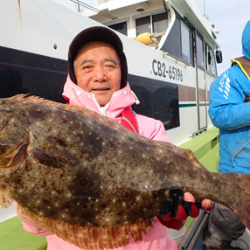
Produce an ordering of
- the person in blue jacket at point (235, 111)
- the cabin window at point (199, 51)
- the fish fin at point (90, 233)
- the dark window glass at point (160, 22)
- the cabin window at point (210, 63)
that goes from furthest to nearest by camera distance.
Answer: the cabin window at point (210, 63)
the cabin window at point (199, 51)
the dark window glass at point (160, 22)
the person in blue jacket at point (235, 111)
the fish fin at point (90, 233)

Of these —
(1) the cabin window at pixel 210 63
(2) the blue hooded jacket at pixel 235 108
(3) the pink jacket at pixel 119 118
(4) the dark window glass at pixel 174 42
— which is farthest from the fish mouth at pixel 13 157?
(1) the cabin window at pixel 210 63

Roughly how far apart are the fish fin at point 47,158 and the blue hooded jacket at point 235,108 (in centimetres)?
218

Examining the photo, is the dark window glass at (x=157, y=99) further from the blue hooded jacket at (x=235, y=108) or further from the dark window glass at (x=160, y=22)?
the dark window glass at (x=160, y=22)

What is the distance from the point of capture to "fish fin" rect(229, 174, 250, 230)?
1.31m

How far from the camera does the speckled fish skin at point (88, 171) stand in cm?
114

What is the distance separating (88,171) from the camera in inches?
47.9

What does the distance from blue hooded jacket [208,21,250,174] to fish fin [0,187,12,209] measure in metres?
2.43

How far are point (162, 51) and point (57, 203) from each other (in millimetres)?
5387

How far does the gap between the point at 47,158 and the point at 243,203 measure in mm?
1245

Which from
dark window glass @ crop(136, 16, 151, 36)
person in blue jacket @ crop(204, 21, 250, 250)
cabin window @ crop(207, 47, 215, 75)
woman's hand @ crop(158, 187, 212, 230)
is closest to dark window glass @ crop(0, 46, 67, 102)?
woman's hand @ crop(158, 187, 212, 230)

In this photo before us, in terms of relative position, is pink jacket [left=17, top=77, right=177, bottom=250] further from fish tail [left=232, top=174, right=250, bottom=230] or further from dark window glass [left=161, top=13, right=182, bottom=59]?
dark window glass [left=161, top=13, right=182, bottom=59]

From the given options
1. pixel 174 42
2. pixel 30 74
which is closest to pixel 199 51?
pixel 174 42

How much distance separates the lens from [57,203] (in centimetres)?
118

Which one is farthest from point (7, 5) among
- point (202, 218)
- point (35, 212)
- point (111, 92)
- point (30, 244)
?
point (202, 218)
